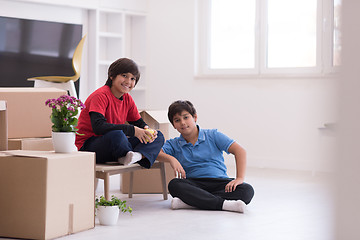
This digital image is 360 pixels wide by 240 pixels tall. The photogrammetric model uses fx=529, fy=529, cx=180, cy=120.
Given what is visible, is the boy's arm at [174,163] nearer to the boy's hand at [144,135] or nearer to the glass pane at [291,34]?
the boy's hand at [144,135]

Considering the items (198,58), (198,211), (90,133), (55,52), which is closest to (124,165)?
(90,133)

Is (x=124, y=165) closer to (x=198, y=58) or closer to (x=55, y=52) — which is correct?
(x=55, y=52)

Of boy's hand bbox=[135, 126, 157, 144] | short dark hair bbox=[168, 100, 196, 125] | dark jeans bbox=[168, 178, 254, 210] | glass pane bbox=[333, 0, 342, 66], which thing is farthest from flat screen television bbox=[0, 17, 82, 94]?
glass pane bbox=[333, 0, 342, 66]

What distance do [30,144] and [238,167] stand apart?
113 centimetres

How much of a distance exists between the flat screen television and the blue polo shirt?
7.34 feet

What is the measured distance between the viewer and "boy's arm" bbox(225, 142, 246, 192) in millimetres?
2855

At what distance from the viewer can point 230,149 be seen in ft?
9.84

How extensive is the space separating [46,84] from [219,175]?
196 cm

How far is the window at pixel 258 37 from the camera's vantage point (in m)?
4.89

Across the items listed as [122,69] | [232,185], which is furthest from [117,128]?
[232,185]

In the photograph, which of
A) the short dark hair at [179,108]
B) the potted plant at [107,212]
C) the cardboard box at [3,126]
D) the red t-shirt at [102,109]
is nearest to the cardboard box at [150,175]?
the short dark hair at [179,108]

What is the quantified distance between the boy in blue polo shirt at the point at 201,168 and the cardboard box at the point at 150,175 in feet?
0.92

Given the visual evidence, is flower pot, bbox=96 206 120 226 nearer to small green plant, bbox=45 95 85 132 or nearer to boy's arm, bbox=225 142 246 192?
small green plant, bbox=45 95 85 132

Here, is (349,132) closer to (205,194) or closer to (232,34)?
(205,194)
